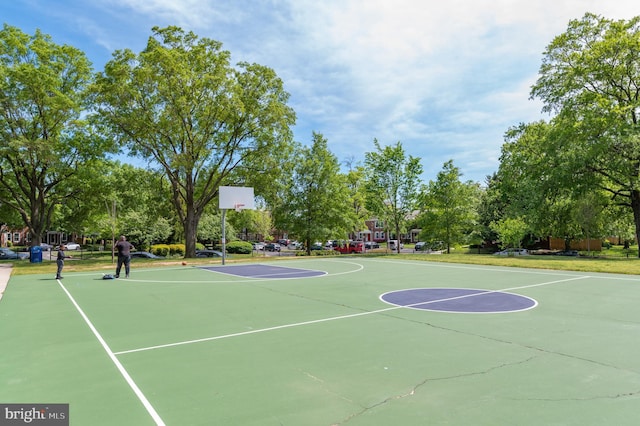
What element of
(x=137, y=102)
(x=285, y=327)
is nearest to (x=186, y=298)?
(x=285, y=327)

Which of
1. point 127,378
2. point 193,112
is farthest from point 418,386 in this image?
point 193,112

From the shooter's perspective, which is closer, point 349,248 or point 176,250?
Result: point 176,250

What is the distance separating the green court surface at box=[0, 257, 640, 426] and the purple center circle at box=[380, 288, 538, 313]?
0.08 meters

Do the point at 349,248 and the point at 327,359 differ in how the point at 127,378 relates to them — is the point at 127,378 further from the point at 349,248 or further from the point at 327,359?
the point at 349,248

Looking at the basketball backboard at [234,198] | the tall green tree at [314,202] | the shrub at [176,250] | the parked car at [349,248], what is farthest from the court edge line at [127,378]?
the parked car at [349,248]

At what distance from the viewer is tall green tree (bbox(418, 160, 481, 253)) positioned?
3500 centimetres

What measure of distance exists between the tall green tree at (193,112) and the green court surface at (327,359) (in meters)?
18.4

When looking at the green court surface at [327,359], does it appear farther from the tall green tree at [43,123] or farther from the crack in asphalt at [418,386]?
the tall green tree at [43,123]

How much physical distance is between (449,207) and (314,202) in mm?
12075

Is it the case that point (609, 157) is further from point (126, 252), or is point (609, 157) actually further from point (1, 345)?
point (1, 345)

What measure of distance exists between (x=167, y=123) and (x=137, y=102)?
2.73 meters

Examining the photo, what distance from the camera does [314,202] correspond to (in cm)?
3738

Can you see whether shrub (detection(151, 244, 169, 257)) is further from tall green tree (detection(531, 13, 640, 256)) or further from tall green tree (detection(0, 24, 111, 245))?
tall green tree (detection(531, 13, 640, 256))

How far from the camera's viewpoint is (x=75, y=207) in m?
35.1
